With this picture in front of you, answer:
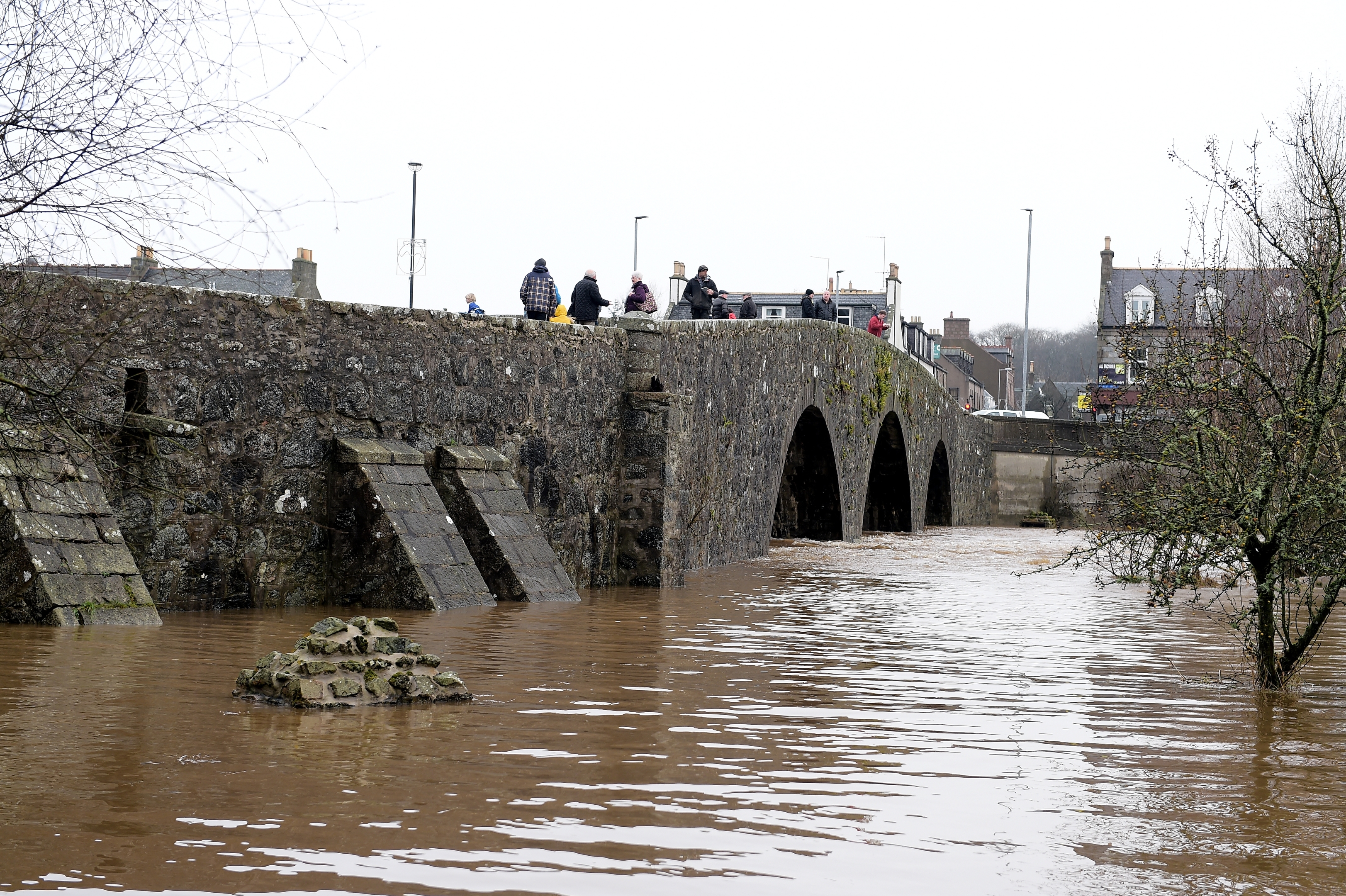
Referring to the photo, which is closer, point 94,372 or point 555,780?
point 555,780

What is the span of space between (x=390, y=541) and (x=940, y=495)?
24.7 metres

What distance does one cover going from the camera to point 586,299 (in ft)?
55.2

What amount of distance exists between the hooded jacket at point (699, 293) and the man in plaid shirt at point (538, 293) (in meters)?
3.60

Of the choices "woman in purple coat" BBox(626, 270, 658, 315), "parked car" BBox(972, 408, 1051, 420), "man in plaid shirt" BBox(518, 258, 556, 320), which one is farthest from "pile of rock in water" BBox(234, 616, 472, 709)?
"parked car" BBox(972, 408, 1051, 420)

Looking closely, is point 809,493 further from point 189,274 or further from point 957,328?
point 957,328

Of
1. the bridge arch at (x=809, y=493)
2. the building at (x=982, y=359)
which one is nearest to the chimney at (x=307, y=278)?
the bridge arch at (x=809, y=493)

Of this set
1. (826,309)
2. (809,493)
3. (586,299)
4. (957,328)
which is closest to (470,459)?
(586,299)

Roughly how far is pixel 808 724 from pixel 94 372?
4728 millimetres

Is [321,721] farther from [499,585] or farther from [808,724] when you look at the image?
[499,585]

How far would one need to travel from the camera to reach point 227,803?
3.64 m

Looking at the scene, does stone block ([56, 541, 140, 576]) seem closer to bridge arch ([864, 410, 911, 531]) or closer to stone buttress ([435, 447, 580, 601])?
stone buttress ([435, 447, 580, 601])

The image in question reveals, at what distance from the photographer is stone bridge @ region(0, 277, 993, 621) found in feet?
26.7

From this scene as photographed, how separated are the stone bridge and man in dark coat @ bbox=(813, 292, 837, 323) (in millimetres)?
8897

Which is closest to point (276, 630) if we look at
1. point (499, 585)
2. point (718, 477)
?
point (499, 585)
